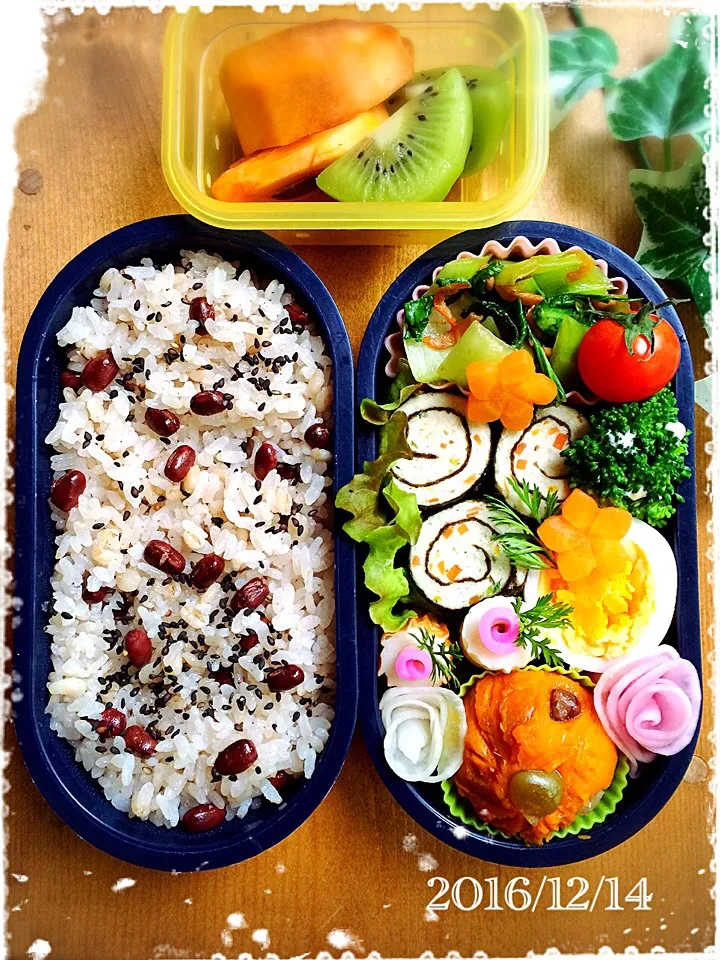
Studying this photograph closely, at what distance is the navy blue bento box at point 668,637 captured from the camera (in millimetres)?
2033

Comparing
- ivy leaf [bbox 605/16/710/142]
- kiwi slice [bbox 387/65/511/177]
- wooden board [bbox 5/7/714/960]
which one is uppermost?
ivy leaf [bbox 605/16/710/142]

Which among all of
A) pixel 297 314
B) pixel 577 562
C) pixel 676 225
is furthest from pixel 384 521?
pixel 676 225

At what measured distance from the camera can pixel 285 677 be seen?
6.61ft

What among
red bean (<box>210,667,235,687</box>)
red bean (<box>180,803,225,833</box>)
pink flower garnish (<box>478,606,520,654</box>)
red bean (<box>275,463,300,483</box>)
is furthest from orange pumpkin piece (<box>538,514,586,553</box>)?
red bean (<box>180,803,225,833</box>)

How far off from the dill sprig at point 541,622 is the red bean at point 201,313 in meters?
1.12

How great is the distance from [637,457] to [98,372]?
4.74 feet

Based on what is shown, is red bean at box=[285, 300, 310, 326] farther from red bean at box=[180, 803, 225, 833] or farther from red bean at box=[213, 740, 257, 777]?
red bean at box=[180, 803, 225, 833]

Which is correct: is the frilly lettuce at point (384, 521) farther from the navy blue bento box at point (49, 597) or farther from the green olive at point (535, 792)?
the green olive at point (535, 792)

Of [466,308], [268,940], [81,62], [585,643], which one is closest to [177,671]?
[268,940]

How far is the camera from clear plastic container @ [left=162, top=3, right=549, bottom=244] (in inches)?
78.4

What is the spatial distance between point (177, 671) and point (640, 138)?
6.74 feet

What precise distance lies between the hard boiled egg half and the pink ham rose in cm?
4

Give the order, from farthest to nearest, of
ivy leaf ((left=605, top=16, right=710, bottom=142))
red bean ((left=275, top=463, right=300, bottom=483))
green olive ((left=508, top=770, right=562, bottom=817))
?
1. ivy leaf ((left=605, top=16, right=710, bottom=142))
2. red bean ((left=275, top=463, right=300, bottom=483))
3. green olive ((left=508, top=770, right=562, bottom=817))

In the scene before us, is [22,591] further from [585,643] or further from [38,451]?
[585,643]
